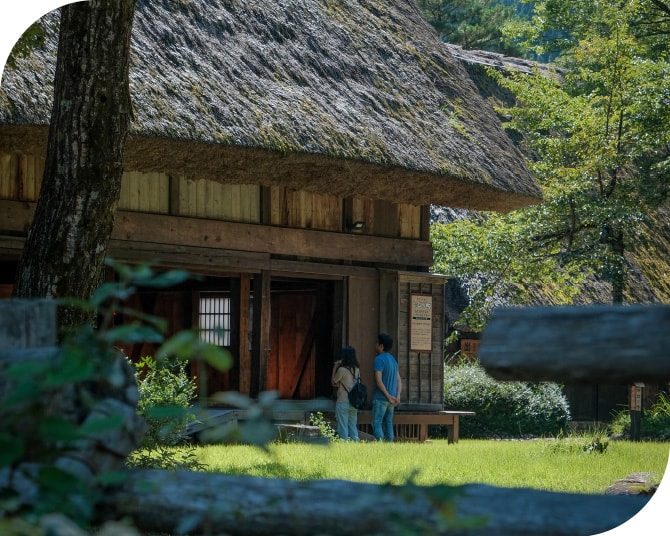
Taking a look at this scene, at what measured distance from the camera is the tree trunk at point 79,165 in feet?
13.6

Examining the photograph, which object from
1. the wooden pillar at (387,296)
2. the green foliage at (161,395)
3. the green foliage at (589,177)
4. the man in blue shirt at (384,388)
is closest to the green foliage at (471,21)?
the green foliage at (589,177)

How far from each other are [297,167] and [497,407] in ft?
19.7

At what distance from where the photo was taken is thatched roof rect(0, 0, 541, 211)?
7.75 m

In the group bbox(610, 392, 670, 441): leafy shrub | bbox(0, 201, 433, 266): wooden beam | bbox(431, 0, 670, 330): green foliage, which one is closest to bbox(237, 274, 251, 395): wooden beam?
bbox(0, 201, 433, 266): wooden beam

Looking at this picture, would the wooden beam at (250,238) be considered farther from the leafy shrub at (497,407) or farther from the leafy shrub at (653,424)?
the leafy shrub at (653,424)

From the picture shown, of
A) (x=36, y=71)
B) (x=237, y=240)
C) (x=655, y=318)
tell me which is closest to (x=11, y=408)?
(x=655, y=318)

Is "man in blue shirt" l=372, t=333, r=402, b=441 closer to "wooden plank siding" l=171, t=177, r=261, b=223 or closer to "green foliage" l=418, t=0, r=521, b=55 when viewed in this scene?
"wooden plank siding" l=171, t=177, r=261, b=223

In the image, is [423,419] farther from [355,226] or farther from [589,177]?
[589,177]

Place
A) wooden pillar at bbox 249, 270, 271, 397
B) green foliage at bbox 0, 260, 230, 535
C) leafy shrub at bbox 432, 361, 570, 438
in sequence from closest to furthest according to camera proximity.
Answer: green foliage at bbox 0, 260, 230, 535 → wooden pillar at bbox 249, 270, 271, 397 → leafy shrub at bbox 432, 361, 570, 438

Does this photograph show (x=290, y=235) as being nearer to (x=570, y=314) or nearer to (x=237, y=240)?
(x=237, y=240)

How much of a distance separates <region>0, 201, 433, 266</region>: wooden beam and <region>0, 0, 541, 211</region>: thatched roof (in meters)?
0.53

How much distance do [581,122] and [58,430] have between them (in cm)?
1132

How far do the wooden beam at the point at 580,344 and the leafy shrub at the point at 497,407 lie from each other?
11.5 m

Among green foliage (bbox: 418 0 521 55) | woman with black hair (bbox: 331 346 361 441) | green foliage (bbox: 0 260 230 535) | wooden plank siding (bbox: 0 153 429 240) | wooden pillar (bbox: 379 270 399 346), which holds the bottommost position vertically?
woman with black hair (bbox: 331 346 361 441)
